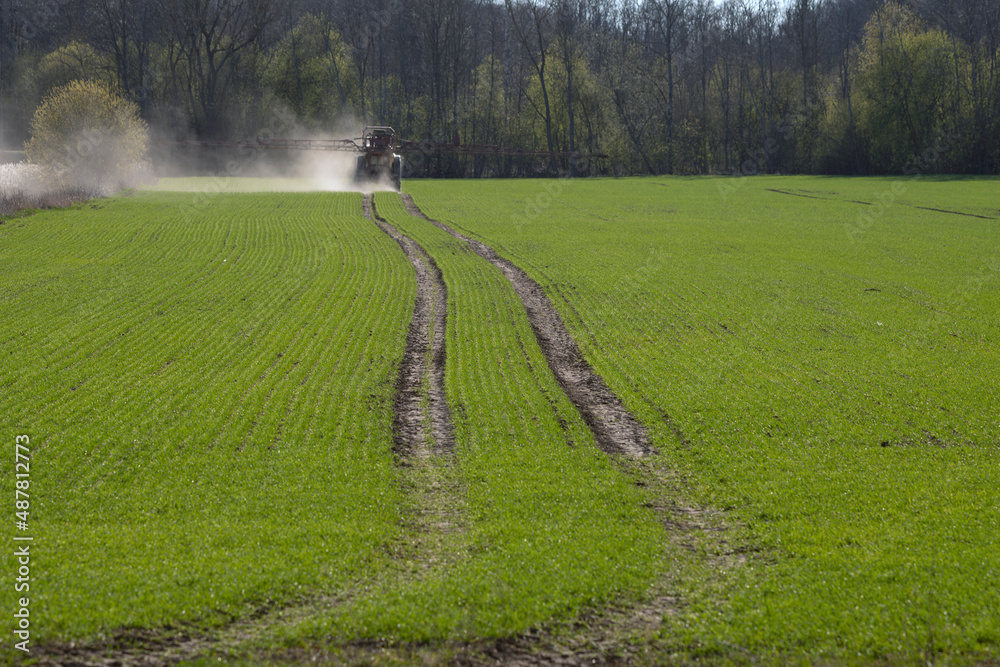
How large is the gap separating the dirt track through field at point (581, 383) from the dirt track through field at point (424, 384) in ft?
8.74

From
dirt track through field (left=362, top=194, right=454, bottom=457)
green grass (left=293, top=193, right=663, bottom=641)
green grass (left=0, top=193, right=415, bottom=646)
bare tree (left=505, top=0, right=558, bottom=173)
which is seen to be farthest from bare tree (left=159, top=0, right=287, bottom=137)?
green grass (left=293, top=193, right=663, bottom=641)

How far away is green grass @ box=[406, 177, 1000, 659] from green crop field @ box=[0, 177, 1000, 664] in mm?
65

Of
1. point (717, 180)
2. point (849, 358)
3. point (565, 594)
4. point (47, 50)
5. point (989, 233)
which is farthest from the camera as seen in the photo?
point (47, 50)

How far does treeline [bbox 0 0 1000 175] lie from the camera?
8231cm

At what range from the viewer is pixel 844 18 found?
11575 centimetres

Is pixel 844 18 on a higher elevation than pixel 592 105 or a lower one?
higher

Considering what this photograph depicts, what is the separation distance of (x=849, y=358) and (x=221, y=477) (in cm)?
1420

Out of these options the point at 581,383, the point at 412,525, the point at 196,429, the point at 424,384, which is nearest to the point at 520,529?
the point at 412,525

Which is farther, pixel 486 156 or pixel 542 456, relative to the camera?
pixel 486 156

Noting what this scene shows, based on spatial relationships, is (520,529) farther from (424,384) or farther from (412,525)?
(424,384)

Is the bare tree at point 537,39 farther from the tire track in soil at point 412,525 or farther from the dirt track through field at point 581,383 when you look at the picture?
the tire track in soil at point 412,525

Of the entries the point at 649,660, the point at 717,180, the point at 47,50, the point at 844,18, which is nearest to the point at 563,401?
the point at 649,660

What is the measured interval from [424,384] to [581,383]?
11.4ft

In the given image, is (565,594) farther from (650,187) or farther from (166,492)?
(650,187)
